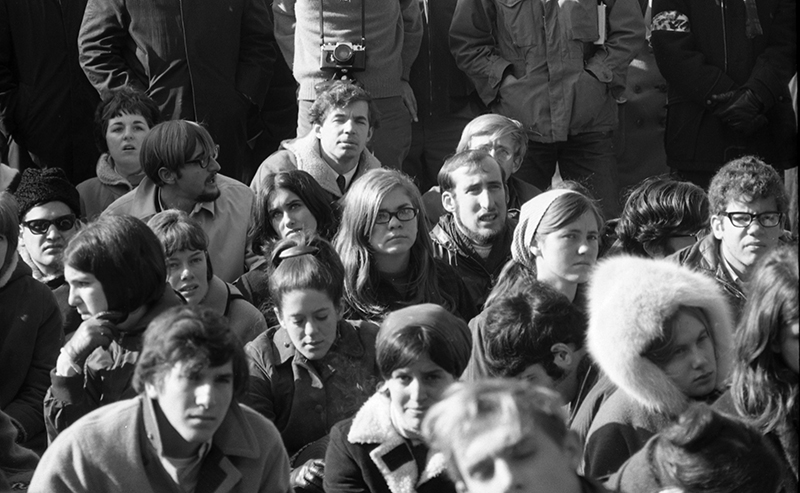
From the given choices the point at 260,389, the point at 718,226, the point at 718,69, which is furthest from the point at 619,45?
the point at 260,389

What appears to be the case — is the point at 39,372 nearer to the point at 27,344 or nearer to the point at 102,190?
the point at 27,344

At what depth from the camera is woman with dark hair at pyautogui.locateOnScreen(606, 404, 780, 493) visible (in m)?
2.95

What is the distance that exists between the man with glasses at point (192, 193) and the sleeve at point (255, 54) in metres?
1.21

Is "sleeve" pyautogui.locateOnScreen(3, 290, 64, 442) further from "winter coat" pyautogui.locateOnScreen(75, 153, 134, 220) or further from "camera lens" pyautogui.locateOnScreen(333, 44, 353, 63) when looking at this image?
"camera lens" pyautogui.locateOnScreen(333, 44, 353, 63)

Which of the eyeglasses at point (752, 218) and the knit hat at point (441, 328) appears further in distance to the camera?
the eyeglasses at point (752, 218)

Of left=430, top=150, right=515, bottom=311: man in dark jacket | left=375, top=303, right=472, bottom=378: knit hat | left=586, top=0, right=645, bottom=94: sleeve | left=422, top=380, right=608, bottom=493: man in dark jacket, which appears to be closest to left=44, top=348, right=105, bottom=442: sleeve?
left=375, top=303, right=472, bottom=378: knit hat

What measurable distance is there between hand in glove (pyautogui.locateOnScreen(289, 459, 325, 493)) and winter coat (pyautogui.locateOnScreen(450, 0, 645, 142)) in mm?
3710

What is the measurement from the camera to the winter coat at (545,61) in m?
7.38

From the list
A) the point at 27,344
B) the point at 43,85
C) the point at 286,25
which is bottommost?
the point at 27,344

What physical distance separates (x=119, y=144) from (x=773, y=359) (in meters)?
4.06

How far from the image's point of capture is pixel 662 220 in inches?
227

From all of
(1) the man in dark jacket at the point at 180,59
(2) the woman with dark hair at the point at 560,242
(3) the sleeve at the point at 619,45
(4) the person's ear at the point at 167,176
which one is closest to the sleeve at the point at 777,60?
(3) the sleeve at the point at 619,45

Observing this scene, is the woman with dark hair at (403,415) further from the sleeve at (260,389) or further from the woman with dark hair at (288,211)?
the woman with dark hair at (288,211)

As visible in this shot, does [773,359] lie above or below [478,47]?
above
